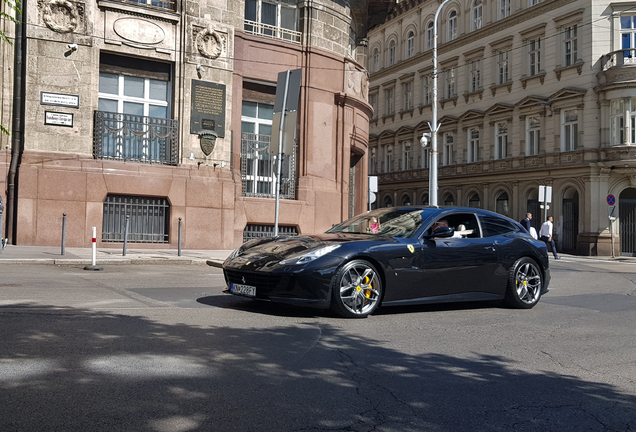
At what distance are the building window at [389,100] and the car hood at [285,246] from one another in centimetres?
4278

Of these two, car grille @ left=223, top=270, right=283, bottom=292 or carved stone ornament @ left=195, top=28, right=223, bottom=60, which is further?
carved stone ornament @ left=195, top=28, right=223, bottom=60

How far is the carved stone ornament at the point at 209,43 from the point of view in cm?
1977

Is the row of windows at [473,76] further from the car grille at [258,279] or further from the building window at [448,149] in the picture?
the car grille at [258,279]

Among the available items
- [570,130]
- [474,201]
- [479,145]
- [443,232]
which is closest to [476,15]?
[479,145]

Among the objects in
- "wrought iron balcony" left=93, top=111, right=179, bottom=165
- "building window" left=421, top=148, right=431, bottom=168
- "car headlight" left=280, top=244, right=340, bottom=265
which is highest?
"building window" left=421, top=148, right=431, bottom=168

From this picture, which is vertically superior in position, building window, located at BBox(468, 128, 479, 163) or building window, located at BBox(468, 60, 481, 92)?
building window, located at BBox(468, 60, 481, 92)

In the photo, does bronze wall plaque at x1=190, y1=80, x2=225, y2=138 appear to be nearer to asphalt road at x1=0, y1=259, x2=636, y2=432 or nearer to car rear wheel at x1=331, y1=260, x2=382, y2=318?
asphalt road at x1=0, y1=259, x2=636, y2=432

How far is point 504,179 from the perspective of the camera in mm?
38500

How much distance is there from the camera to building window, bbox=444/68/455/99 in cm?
4388

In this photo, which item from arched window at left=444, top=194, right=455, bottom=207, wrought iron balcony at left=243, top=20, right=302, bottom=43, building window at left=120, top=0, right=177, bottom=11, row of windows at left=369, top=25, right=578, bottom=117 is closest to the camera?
building window at left=120, top=0, right=177, bottom=11

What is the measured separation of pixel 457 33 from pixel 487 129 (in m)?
7.51

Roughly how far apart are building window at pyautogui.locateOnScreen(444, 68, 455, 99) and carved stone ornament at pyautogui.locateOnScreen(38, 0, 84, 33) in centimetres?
3024

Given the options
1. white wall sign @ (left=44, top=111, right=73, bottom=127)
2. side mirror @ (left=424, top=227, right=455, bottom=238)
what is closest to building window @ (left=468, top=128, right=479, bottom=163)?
white wall sign @ (left=44, top=111, right=73, bottom=127)

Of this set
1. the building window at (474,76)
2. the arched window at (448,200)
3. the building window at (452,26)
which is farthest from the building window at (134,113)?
the building window at (452,26)
